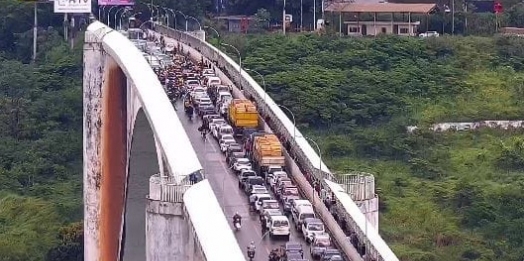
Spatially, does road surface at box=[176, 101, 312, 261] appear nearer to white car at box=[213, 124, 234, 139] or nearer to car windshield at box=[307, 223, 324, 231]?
white car at box=[213, 124, 234, 139]

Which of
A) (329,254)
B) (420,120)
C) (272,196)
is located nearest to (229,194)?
(272,196)

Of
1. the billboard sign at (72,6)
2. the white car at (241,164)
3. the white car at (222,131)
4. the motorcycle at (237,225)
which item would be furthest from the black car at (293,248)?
the billboard sign at (72,6)

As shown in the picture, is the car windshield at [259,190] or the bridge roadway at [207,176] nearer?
the bridge roadway at [207,176]

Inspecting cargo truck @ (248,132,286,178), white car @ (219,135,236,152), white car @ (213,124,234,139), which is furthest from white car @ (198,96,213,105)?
cargo truck @ (248,132,286,178)

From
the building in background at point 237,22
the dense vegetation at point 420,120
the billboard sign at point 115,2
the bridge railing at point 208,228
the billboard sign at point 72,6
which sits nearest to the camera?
the bridge railing at point 208,228

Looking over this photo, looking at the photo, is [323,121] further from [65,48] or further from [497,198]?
[65,48]

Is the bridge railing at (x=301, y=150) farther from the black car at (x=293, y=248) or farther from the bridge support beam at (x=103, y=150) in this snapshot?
the bridge support beam at (x=103, y=150)

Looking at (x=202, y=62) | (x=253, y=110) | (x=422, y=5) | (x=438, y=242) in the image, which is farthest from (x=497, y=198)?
(x=422, y=5)
